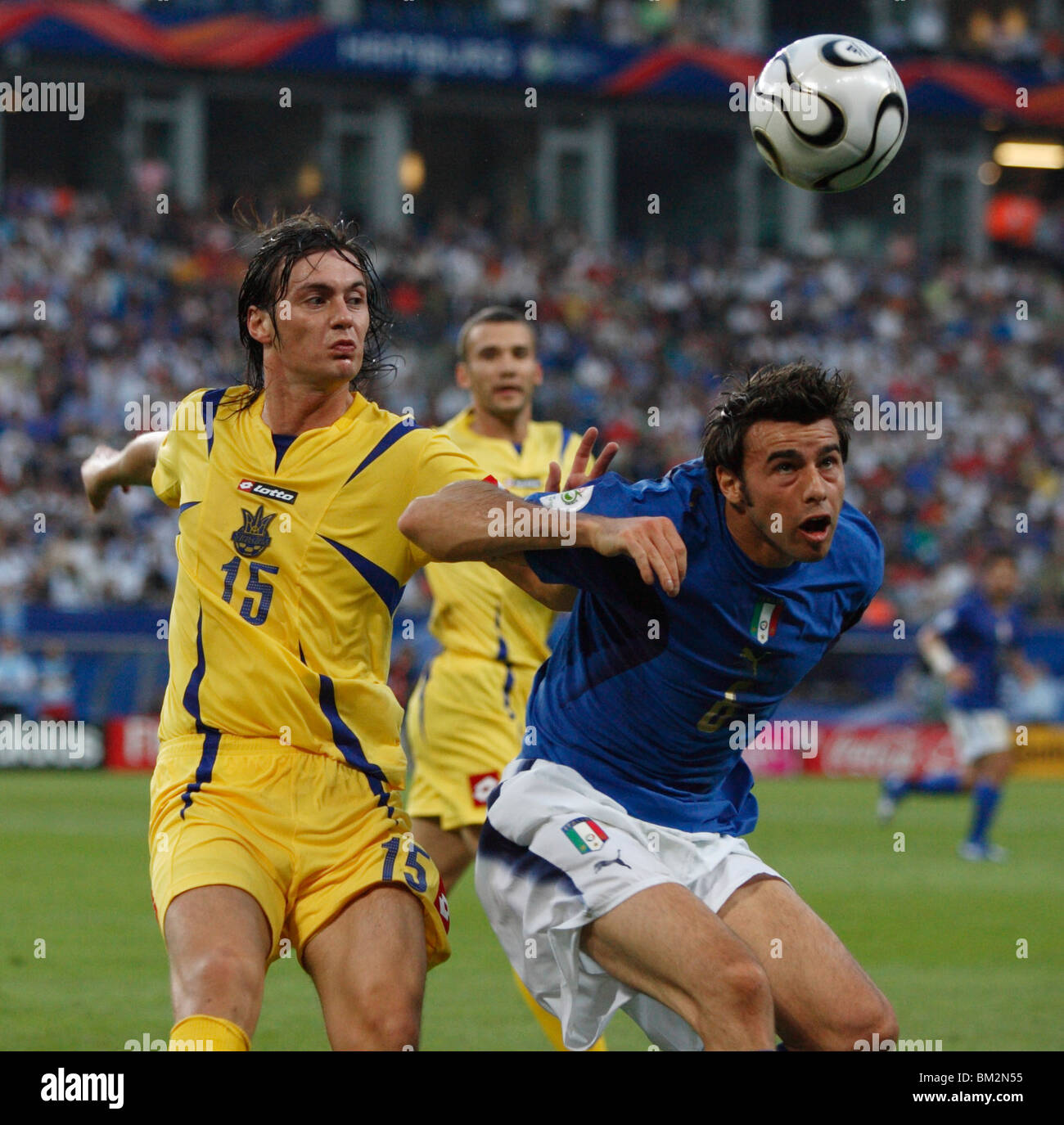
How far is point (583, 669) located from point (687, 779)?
0.42 metres

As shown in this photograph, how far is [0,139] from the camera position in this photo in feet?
104

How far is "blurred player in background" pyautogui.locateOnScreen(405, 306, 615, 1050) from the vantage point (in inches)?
278

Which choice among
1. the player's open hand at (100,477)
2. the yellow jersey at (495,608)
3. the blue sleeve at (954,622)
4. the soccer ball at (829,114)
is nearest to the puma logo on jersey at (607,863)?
the player's open hand at (100,477)

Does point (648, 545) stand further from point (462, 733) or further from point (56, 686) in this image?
point (56, 686)

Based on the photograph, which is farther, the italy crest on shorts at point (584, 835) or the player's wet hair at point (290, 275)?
the player's wet hair at point (290, 275)

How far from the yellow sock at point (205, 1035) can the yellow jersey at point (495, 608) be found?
3.51m

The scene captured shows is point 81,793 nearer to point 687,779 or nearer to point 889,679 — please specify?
point 889,679

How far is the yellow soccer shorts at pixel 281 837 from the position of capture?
4215 mm

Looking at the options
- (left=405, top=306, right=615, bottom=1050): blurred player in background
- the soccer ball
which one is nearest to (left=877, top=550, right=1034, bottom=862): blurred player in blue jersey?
(left=405, top=306, right=615, bottom=1050): blurred player in background

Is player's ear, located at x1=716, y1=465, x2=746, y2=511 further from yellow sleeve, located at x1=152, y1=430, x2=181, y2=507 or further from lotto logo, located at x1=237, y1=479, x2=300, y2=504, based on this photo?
yellow sleeve, located at x1=152, y1=430, x2=181, y2=507

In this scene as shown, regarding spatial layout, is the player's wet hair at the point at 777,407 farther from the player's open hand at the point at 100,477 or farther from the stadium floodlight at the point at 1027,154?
the stadium floodlight at the point at 1027,154

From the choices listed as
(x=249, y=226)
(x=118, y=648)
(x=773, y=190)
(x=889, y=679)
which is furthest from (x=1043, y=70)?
(x=249, y=226)

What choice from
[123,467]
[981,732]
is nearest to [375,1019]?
[123,467]

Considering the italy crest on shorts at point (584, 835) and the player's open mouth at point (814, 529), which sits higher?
the player's open mouth at point (814, 529)
